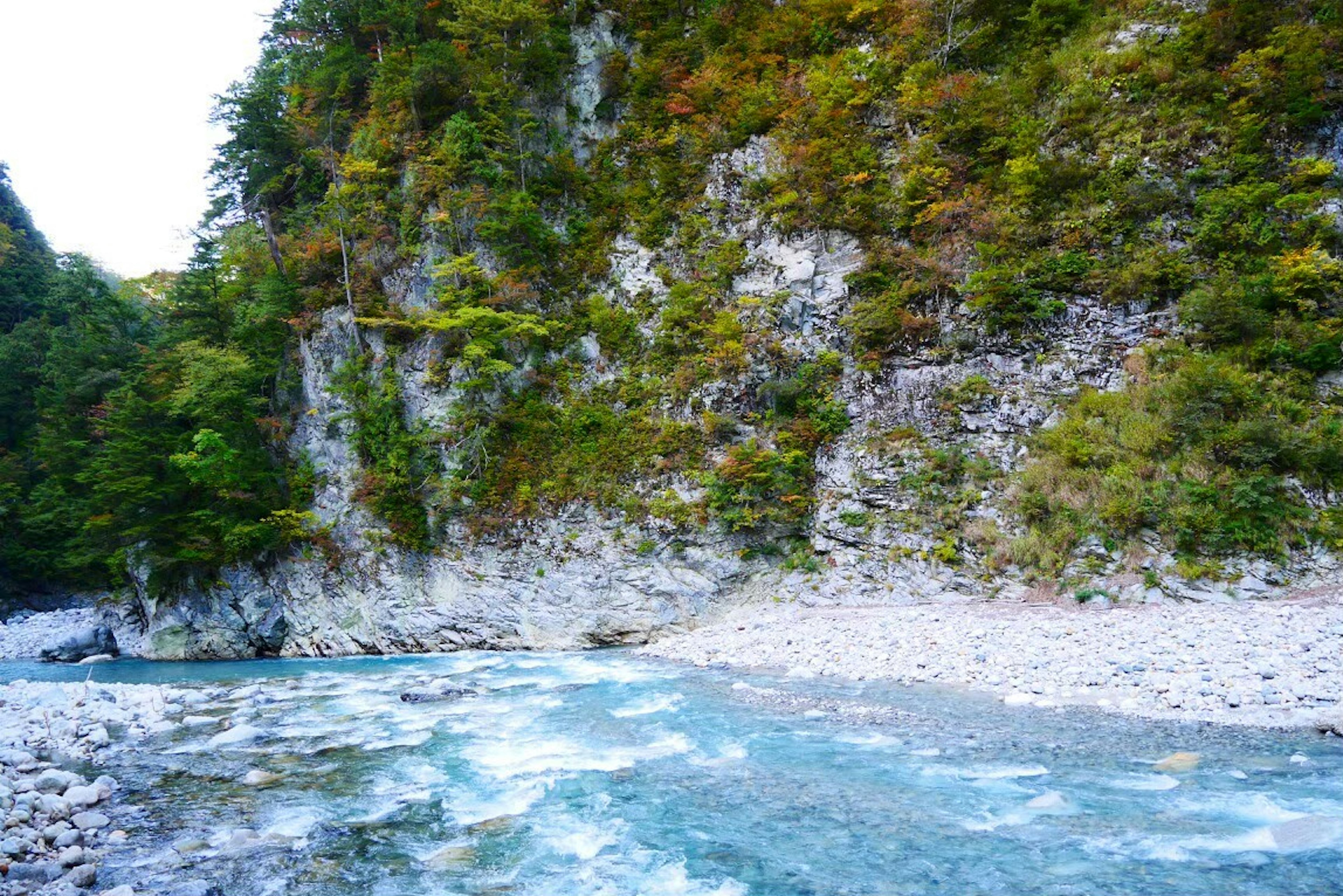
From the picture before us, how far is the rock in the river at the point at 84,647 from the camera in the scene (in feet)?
66.5

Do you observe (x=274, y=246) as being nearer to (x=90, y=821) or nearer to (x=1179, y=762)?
(x=90, y=821)

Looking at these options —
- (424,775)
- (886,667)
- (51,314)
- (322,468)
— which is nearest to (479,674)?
(424,775)

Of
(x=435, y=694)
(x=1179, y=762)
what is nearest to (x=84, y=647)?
(x=435, y=694)

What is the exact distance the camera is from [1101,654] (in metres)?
8.38

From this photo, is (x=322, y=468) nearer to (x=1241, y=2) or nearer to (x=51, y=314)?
(x=51, y=314)

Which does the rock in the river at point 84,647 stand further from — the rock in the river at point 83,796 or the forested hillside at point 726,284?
the rock in the river at point 83,796

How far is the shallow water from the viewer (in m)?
4.25

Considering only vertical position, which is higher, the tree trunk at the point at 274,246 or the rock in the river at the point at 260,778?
the tree trunk at the point at 274,246

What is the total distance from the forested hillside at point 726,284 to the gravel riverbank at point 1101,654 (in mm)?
1827

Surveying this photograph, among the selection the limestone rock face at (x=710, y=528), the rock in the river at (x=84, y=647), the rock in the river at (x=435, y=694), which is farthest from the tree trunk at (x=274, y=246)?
Result: the rock in the river at (x=435, y=694)

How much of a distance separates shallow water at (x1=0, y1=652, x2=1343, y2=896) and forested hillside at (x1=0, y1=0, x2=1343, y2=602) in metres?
6.48

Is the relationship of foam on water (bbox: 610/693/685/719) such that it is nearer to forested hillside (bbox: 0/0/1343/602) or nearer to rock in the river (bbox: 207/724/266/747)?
rock in the river (bbox: 207/724/266/747)

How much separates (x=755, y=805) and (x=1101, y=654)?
5.96m

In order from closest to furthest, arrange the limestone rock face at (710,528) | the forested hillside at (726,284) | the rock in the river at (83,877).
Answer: the rock in the river at (83,877)
the forested hillside at (726,284)
the limestone rock face at (710,528)
